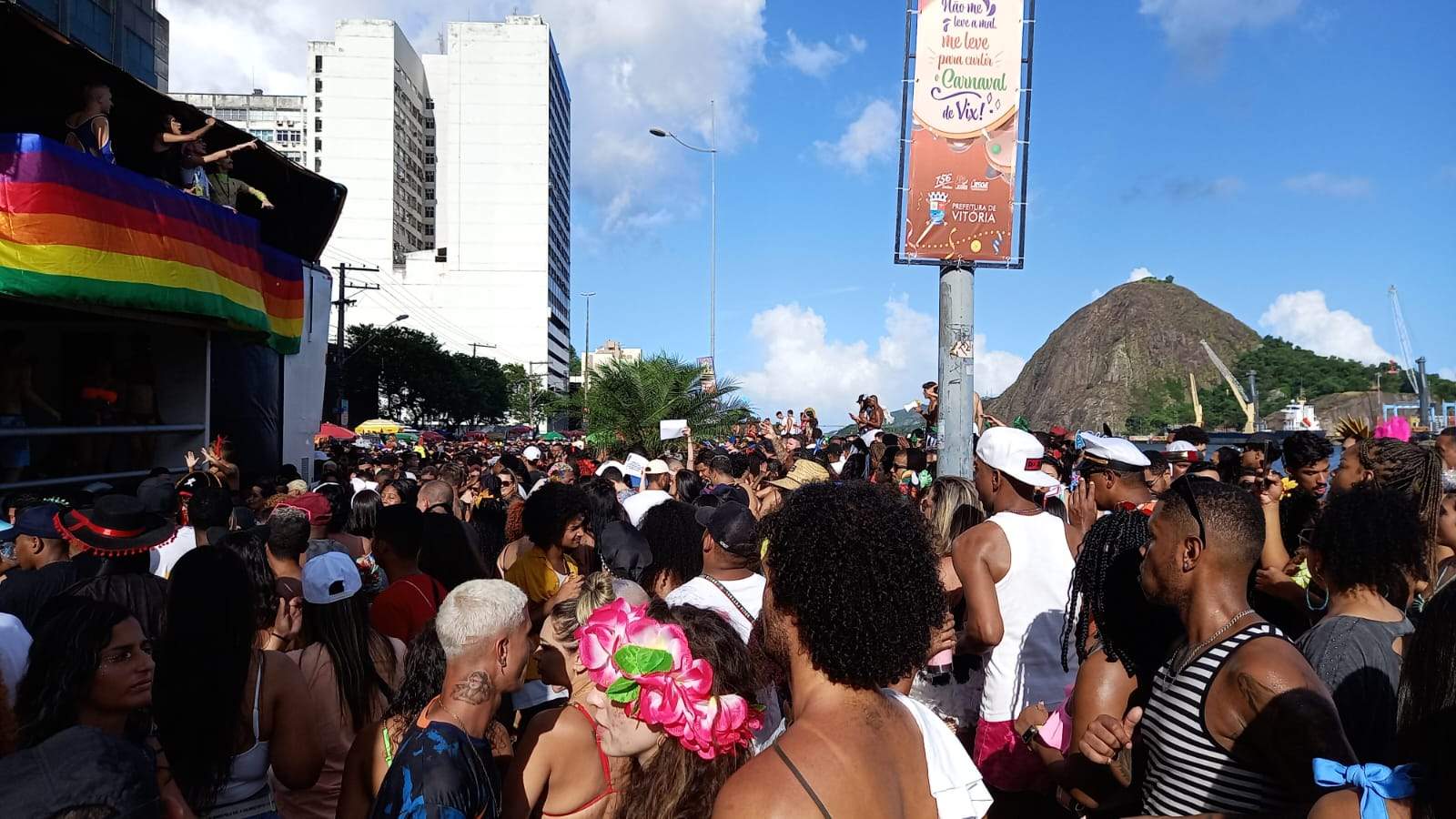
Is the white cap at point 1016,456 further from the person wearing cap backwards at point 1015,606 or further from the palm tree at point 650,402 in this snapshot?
the palm tree at point 650,402

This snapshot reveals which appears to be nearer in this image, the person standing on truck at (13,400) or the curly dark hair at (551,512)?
the curly dark hair at (551,512)

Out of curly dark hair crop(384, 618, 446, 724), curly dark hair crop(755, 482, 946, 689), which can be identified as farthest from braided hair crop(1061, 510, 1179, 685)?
curly dark hair crop(384, 618, 446, 724)

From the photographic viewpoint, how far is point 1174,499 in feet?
8.60

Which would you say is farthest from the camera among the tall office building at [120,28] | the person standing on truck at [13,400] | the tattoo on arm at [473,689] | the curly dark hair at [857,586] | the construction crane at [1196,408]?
the construction crane at [1196,408]

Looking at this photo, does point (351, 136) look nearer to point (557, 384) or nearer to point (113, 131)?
point (557, 384)

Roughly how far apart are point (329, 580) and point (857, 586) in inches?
93.1

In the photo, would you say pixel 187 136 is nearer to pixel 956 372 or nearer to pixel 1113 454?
pixel 956 372

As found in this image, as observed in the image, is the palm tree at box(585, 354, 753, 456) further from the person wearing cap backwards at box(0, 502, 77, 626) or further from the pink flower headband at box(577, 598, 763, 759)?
the pink flower headband at box(577, 598, 763, 759)

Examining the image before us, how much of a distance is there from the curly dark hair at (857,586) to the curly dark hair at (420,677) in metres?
1.23

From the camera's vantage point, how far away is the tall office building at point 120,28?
30219 mm

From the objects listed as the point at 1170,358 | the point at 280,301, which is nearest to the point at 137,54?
the point at 280,301

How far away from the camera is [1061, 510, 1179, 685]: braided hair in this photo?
9.86 ft

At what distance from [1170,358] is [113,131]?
496 ft

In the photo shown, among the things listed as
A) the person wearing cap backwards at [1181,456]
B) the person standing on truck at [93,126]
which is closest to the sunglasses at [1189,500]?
the person wearing cap backwards at [1181,456]
